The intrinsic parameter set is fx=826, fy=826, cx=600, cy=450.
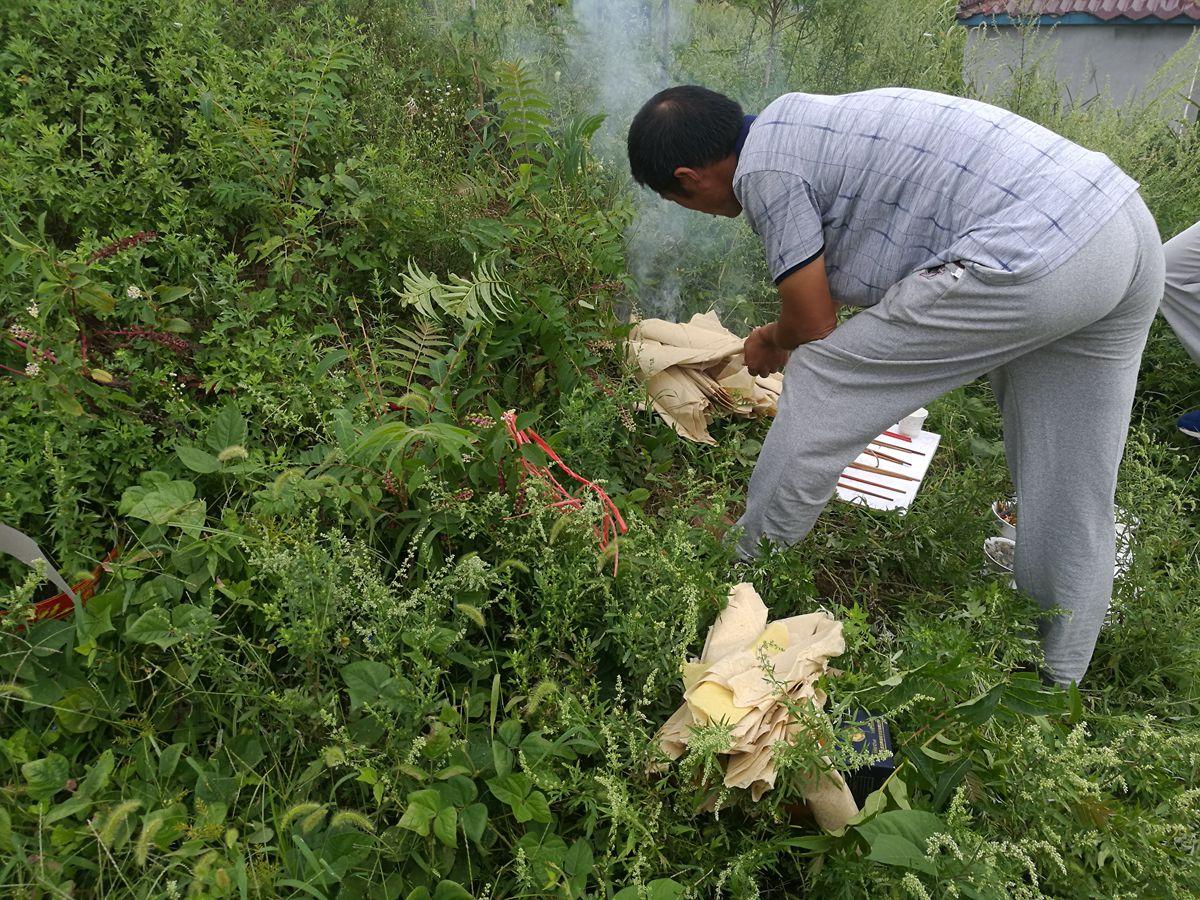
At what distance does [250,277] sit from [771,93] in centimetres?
380

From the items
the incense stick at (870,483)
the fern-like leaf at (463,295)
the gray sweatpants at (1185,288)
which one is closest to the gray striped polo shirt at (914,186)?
the fern-like leaf at (463,295)

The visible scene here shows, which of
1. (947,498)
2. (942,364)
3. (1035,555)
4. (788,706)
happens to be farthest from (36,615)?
(947,498)

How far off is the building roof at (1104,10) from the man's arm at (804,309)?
854cm

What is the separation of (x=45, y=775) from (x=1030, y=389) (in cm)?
264

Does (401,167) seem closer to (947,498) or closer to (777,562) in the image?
(777,562)

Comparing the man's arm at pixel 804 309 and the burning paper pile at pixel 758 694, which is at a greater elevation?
the man's arm at pixel 804 309

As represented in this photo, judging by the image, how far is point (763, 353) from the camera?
9.29 feet

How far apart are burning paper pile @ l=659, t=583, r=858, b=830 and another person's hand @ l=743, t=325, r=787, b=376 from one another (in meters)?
1.03

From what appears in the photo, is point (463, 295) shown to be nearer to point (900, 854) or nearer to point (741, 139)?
point (741, 139)

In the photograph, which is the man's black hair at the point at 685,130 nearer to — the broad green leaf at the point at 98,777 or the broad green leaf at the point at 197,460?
the broad green leaf at the point at 197,460

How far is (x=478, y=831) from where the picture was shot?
1663 mm

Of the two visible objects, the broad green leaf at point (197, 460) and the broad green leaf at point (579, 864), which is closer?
the broad green leaf at point (579, 864)

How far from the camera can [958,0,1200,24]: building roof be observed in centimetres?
945

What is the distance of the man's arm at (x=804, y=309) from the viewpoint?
91.9 inches
